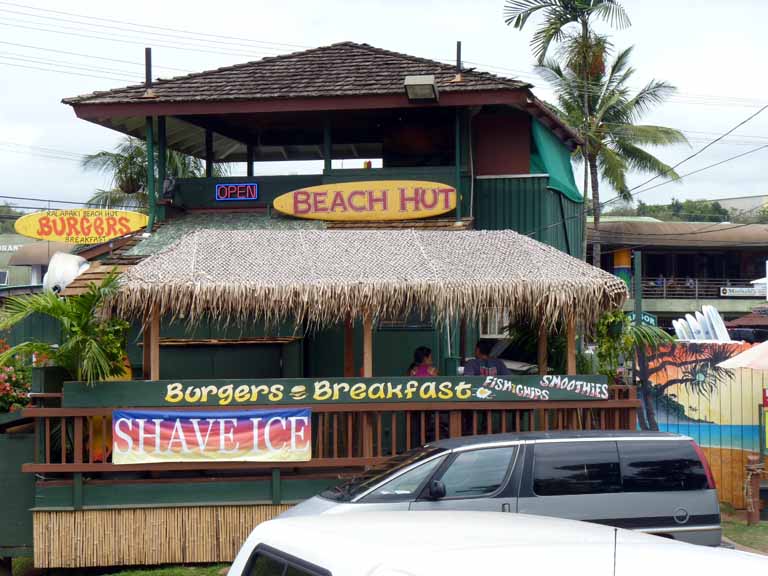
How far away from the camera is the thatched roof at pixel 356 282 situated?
11.3 m

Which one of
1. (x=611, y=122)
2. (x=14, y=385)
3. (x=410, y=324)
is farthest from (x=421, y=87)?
(x=611, y=122)

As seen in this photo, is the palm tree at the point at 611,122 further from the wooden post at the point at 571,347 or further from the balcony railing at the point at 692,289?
the wooden post at the point at 571,347

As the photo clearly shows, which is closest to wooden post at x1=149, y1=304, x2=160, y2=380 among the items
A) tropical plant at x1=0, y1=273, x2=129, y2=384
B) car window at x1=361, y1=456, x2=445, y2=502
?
tropical plant at x1=0, y1=273, x2=129, y2=384

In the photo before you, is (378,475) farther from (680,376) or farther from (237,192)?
(237,192)

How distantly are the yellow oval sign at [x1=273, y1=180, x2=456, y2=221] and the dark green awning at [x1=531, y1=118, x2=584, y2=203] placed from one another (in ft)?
7.80

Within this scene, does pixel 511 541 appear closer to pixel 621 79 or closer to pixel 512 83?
pixel 512 83

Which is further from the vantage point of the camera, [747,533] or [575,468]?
[747,533]

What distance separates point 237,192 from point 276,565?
1427 centimetres

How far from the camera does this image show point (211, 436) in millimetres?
11078

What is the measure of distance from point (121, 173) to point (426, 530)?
32575 millimetres

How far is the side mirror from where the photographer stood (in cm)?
856

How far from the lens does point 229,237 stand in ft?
42.2

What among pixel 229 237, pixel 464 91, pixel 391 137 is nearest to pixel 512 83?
pixel 464 91

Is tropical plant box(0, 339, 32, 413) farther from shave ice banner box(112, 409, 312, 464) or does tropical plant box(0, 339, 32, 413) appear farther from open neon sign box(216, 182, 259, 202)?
open neon sign box(216, 182, 259, 202)
